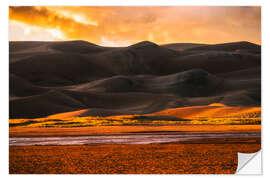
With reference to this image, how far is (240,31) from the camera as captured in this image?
35.6ft

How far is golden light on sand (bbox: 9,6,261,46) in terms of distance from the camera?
977cm

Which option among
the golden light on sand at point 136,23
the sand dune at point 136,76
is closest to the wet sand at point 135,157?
the golden light on sand at point 136,23

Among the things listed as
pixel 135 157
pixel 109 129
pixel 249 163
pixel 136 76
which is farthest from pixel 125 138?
pixel 136 76

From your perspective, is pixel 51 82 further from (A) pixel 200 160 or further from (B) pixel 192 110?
(A) pixel 200 160

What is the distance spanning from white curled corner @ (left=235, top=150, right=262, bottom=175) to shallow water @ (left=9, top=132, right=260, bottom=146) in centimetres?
87

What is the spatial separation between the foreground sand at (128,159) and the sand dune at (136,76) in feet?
29.5

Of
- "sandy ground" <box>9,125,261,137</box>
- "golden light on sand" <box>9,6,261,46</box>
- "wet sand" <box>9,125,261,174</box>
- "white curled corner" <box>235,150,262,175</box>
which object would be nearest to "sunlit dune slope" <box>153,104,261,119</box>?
"sandy ground" <box>9,125,261,137</box>

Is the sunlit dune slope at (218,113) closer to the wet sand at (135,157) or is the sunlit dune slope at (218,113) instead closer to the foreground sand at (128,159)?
the wet sand at (135,157)

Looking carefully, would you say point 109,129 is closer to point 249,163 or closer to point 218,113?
point 249,163

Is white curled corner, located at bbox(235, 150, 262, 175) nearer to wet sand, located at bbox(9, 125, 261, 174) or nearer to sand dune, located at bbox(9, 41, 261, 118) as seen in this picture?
wet sand, located at bbox(9, 125, 261, 174)

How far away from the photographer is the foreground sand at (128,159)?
23.1 feet

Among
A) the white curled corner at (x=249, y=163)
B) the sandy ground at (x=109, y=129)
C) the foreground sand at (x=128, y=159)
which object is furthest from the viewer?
the sandy ground at (x=109, y=129)

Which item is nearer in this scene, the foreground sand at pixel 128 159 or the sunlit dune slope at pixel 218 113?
the foreground sand at pixel 128 159
